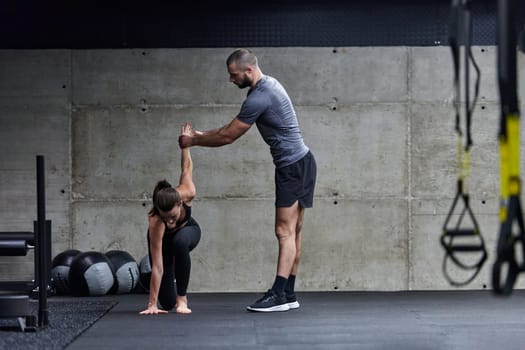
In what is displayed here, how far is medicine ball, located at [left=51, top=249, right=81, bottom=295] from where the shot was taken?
19.2 feet

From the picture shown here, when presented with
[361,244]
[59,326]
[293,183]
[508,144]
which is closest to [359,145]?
[361,244]

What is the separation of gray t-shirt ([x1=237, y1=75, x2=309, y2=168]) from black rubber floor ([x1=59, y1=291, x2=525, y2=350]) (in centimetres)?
87

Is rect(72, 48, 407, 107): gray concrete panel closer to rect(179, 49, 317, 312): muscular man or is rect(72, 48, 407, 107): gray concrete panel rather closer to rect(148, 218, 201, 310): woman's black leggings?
rect(179, 49, 317, 312): muscular man

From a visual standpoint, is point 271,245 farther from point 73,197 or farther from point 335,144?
point 73,197

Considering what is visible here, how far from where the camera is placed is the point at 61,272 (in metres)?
5.87

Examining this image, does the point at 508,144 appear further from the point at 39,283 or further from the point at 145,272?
the point at 145,272

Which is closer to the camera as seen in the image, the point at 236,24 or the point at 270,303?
the point at 270,303

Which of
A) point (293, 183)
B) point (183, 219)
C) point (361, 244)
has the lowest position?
point (361, 244)

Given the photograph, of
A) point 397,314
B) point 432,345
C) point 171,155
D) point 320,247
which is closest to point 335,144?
→ point 320,247

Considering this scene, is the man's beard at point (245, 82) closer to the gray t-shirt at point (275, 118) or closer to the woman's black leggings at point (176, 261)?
the gray t-shirt at point (275, 118)

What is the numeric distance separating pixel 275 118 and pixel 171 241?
86 cm

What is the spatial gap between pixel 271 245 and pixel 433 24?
191cm

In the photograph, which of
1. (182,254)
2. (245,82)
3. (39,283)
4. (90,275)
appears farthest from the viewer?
(90,275)

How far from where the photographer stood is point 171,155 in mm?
6336
